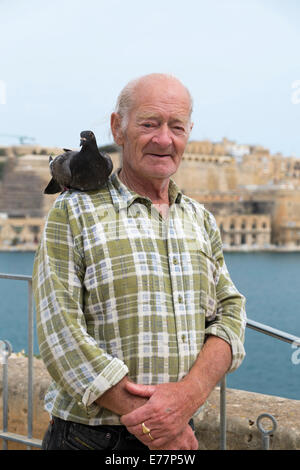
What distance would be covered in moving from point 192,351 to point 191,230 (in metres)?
0.23

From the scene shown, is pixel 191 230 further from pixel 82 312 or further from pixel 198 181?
pixel 198 181

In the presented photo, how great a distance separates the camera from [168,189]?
4.08 feet

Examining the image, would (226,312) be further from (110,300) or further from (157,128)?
(157,128)

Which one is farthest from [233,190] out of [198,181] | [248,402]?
[248,402]

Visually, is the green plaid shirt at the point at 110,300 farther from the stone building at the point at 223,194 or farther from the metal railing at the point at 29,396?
the stone building at the point at 223,194

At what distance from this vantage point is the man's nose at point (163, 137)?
1.12 metres

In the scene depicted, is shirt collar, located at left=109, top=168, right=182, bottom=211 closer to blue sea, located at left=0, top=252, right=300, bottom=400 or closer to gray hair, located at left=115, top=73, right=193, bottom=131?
gray hair, located at left=115, top=73, right=193, bottom=131

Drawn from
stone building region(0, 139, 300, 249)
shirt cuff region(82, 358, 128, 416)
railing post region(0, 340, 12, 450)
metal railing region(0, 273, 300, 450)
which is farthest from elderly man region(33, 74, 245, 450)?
stone building region(0, 139, 300, 249)

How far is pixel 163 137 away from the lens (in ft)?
3.67

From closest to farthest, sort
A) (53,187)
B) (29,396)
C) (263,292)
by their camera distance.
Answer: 1. (53,187)
2. (29,396)
3. (263,292)

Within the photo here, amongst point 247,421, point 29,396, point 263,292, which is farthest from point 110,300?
point 263,292

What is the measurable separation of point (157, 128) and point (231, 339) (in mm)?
424

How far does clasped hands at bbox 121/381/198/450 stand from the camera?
3.37 ft

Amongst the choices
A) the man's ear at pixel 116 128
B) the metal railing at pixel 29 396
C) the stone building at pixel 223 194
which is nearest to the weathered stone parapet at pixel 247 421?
the metal railing at pixel 29 396
